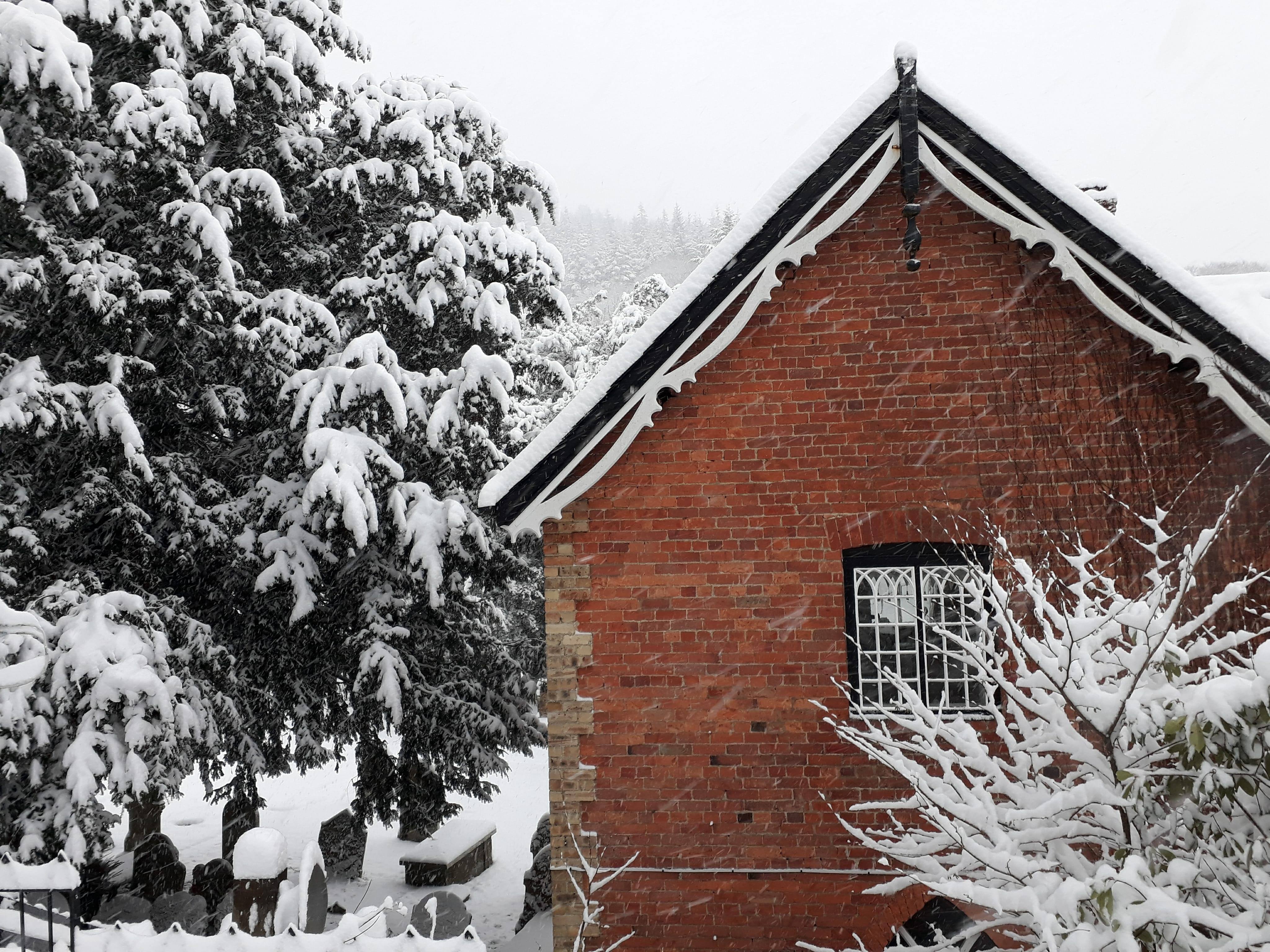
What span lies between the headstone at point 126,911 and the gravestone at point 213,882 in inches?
48.6

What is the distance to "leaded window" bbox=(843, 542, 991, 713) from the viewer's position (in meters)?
6.19

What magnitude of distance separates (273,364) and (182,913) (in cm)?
642

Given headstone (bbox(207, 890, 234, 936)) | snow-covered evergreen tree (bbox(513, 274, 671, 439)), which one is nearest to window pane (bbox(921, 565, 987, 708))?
headstone (bbox(207, 890, 234, 936))

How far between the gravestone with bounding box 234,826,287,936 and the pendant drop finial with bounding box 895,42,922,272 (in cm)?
585

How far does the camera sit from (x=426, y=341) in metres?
11.6

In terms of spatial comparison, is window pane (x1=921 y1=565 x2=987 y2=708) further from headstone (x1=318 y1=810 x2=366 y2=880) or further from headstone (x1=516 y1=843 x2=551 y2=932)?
headstone (x1=318 y1=810 x2=366 y2=880)

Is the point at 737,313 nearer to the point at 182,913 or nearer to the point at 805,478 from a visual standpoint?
the point at 805,478

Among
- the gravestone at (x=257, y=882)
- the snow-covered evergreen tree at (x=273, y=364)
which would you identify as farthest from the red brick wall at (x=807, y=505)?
the snow-covered evergreen tree at (x=273, y=364)

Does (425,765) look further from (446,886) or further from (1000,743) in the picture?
(1000,743)

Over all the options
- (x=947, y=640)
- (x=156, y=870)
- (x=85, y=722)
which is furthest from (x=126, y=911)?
(x=947, y=640)

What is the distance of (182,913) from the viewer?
970 centimetres

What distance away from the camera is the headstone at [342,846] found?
12.7 m

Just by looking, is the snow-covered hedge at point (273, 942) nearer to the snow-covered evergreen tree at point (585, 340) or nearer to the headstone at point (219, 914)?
the headstone at point (219, 914)

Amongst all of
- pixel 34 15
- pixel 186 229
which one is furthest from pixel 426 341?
pixel 34 15
